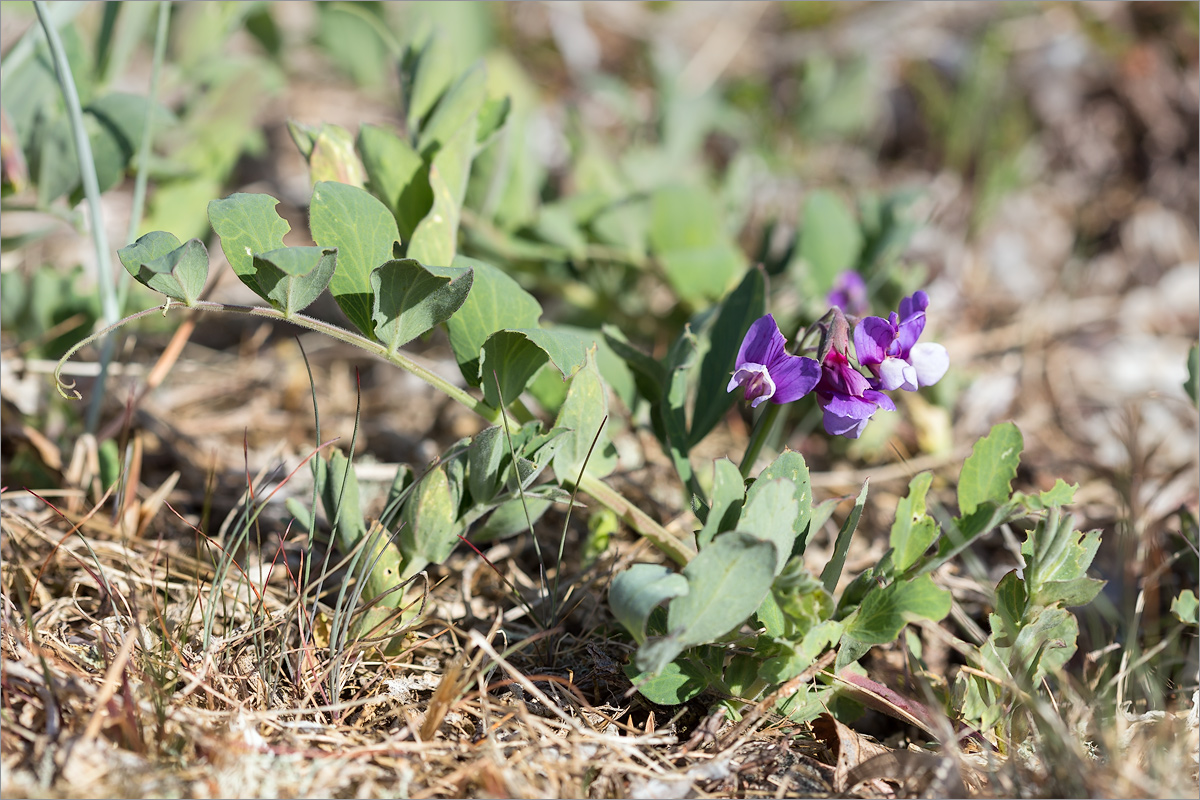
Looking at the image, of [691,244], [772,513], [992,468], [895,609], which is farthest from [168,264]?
[691,244]

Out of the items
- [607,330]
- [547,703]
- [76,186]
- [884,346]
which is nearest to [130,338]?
[76,186]

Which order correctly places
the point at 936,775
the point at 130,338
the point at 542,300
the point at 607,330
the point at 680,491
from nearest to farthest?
the point at 936,775 → the point at 607,330 → the point at 680,491 → the point at 130,338 → the point at 542,300

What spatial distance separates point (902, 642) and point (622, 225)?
125cm

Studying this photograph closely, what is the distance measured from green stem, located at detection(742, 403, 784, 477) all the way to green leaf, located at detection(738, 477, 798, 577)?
0.24m

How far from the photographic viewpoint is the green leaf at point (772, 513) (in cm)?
127

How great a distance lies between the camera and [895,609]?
1381 mm

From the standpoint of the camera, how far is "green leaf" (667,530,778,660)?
1.22 metres

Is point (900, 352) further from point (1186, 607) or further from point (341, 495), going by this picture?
point (341, 495)

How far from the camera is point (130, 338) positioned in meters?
2.36

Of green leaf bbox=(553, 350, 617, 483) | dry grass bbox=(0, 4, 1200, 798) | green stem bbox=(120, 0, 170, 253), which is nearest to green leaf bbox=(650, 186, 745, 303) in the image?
dry grass bbox=(0, 4, 1200, 798)

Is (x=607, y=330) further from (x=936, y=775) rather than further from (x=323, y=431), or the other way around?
(x=323, y=431)

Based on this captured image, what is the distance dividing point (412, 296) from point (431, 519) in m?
0.36

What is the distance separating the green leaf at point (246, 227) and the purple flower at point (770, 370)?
0.72 m

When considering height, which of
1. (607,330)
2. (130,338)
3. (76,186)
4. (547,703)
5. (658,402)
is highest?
(76,186)
